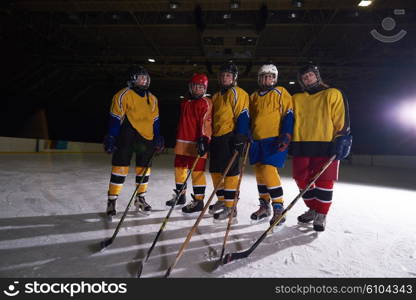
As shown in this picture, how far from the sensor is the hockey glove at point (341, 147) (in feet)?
6.32

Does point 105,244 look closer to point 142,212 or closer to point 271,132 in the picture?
point 142,212

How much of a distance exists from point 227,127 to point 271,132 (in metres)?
0.38

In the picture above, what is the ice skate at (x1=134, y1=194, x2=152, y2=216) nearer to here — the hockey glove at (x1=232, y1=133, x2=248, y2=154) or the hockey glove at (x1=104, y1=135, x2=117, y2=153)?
the hockey glove at (x1=104, y1=135, x2=117, y2=153)

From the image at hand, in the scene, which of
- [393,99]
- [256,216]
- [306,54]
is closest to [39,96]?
[306,54]

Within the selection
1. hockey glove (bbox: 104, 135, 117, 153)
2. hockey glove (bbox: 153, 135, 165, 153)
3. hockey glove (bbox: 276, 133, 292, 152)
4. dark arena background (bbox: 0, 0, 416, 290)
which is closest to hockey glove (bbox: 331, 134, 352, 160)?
hockey glove (bbox: 276, 133, 292, 152)

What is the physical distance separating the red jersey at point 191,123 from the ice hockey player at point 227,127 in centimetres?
9

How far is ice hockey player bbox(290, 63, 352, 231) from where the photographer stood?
78.7 inches

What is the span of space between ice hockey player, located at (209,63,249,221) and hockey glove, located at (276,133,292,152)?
0.90 ft

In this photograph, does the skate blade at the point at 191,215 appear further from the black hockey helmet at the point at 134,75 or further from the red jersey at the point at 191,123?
the black hockey helmet at the point at 134,75

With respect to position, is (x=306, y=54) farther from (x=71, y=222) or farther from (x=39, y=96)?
(x=39, y=96)

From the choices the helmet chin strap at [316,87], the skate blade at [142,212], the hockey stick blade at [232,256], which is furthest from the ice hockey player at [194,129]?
the hockey stick blade at [232,256]

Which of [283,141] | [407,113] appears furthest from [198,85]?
[407,113]

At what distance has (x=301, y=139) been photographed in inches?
83.5

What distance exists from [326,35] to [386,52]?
2310 millimetres
